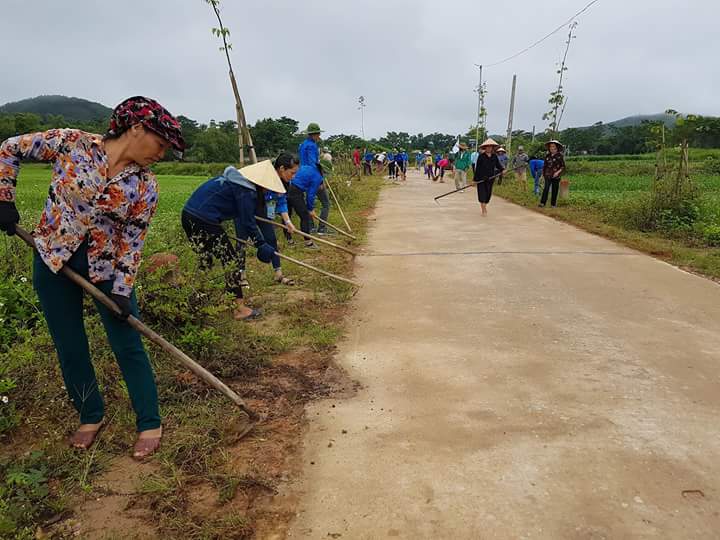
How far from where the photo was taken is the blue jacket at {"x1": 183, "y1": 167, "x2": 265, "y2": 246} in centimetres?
401

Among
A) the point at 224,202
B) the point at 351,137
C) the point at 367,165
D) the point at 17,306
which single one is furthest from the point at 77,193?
the point at 351,137

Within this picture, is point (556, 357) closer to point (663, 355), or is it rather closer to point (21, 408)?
point (663, 355)

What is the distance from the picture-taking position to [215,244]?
4.16 meters

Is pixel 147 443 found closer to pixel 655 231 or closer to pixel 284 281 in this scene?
pixel 284 281

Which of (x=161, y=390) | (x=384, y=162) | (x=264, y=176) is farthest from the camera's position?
(x=384, y=162)

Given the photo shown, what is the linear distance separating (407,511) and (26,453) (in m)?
1.79

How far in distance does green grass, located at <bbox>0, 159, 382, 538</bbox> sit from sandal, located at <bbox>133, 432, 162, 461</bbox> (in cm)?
5

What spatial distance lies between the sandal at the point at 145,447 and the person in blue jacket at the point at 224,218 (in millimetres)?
1705

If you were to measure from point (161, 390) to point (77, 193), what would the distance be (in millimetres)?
1303

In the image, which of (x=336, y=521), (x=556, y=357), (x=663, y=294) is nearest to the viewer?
(x=336, y=521)

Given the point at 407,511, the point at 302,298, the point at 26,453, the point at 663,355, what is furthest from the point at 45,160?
the point at 663,355

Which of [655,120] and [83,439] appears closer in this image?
[83,439]

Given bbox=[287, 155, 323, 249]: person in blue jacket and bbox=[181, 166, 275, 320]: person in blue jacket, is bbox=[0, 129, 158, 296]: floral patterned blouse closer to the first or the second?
bbox=[181, 166, 275, 320]: person in blue jacket

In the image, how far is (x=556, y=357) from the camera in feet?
11.2
